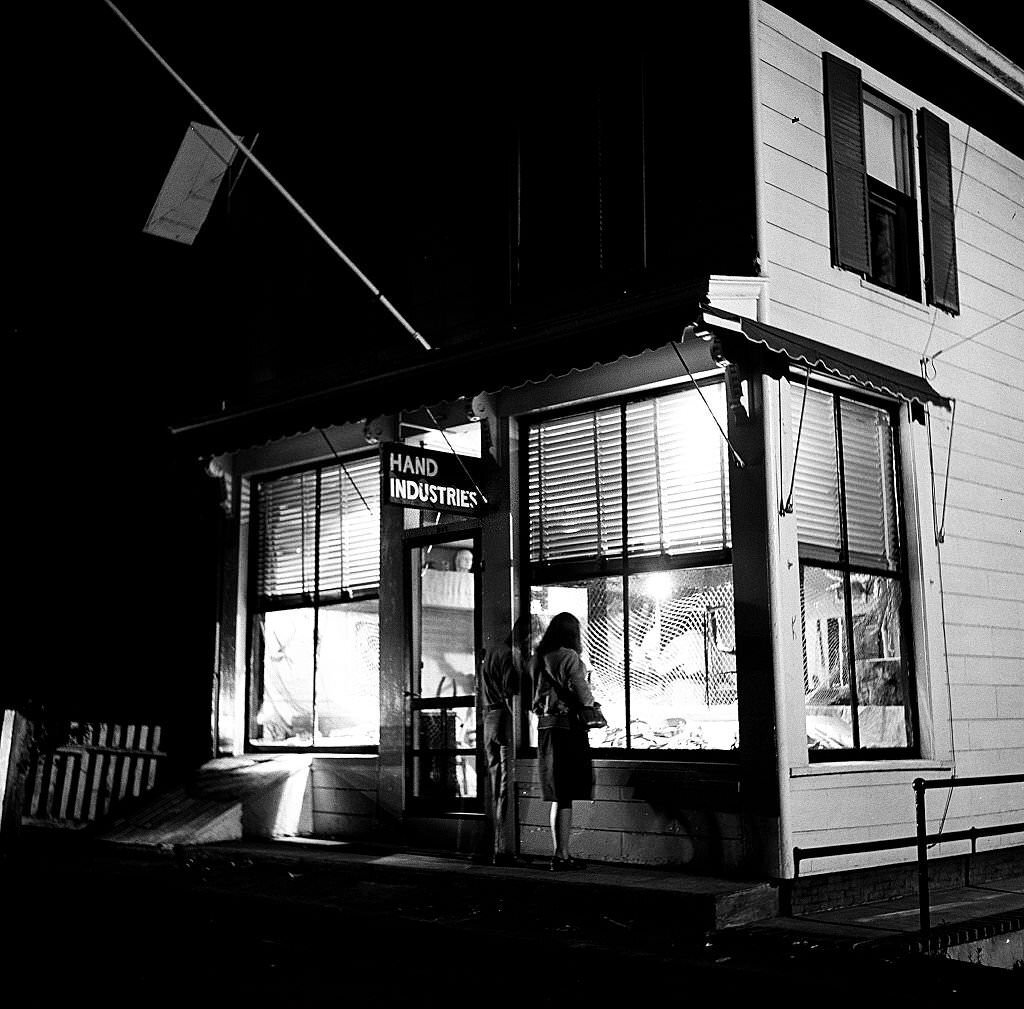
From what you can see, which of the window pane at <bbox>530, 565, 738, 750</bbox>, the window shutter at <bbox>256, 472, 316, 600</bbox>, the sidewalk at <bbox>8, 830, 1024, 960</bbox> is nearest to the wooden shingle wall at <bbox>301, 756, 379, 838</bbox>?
the sidewalk at <bbox>8, 830, 1024, 960</bbox>

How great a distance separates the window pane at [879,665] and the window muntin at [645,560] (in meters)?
1.16

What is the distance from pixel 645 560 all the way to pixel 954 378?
350 cm

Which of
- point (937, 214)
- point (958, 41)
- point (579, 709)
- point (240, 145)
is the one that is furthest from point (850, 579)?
point (240, 145)

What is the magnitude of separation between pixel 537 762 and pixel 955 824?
11.3 ft

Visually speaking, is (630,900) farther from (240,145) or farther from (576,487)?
(240,145)

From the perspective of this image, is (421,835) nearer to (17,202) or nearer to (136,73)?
(136,73)

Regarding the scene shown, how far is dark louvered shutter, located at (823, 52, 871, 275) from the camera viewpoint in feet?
32.7

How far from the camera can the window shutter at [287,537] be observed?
42.8ft

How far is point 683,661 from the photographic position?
953cm

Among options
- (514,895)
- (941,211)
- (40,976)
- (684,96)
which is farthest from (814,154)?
(40,976)

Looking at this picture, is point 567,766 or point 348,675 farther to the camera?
point 348,675

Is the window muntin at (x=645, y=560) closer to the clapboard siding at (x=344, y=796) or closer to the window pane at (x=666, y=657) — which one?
the window pane at (x=666, y=657)

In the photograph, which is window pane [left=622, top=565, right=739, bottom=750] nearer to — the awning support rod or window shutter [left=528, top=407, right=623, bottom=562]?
window shutter [left=528, top=407, right=623, bottom=562]

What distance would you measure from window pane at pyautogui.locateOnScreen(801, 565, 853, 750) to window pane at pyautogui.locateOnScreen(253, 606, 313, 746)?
5520 millimetres
